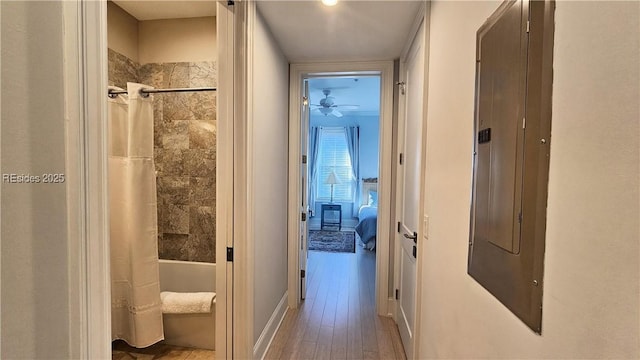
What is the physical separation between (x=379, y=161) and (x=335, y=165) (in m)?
4.17

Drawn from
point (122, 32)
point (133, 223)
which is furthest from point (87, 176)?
point (122, 32)

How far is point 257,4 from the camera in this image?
6.05 feet

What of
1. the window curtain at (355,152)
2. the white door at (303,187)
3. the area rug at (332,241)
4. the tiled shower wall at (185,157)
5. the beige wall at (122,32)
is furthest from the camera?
the window curtain at (355,152)

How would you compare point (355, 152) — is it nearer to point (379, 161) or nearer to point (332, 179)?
point (332, 179)

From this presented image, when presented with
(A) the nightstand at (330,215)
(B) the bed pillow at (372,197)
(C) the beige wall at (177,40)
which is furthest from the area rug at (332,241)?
(C) the beige wall at (177,40)

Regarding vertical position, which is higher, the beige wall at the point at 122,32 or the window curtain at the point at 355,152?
the beige wall at the point at 122,32

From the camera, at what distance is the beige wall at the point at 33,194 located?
1.74 ft

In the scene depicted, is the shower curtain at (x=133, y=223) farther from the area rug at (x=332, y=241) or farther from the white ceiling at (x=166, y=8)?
the area rug at (x=332, y=241)

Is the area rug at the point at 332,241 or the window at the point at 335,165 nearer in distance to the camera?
the area rug at the point at 332,241

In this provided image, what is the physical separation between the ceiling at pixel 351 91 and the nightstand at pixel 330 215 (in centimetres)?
220

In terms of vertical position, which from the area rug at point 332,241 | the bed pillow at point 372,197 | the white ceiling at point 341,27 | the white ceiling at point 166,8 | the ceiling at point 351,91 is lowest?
the area rug at point 332,241

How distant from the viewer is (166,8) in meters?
2.42

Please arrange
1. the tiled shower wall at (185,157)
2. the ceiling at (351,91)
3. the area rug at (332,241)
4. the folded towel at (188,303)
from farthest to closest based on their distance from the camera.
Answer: the area rug at (332,241)
the ceiling at (351,91)
the tiled shower wall at (185,157)
the folded towel at (188,303)

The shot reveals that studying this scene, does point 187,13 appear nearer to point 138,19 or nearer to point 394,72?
point 138,19
